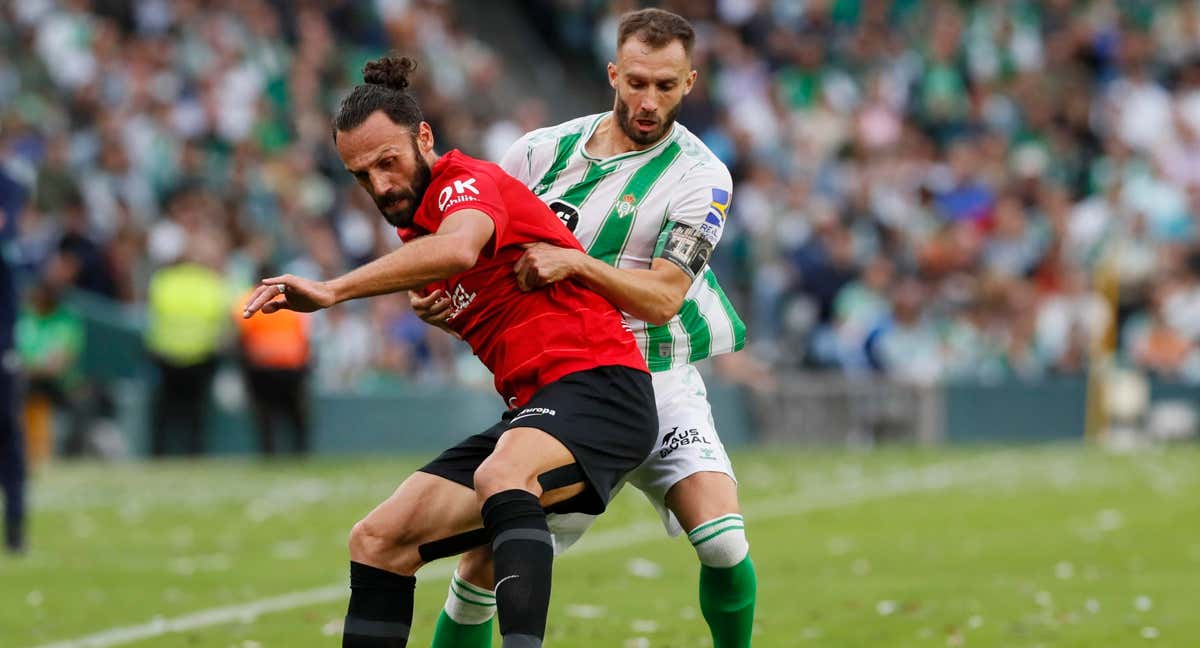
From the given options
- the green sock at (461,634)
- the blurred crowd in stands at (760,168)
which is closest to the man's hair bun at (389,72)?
the green sock at (461,634)

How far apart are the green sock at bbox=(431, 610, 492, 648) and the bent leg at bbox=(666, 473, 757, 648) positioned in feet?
2.43

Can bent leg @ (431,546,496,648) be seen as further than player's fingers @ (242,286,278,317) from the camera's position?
Yes

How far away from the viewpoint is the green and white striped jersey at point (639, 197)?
21.1 feet

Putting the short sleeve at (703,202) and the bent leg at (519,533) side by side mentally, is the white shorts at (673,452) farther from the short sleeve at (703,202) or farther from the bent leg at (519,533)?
the bent leg at (519,533)

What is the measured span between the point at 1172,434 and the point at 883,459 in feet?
13.2

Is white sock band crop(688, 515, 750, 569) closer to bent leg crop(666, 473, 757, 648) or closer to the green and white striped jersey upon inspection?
bent leg crop(666, 473, 757, 648)

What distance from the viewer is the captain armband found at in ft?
20.5

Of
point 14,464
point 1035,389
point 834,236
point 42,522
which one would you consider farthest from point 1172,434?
point 14,464

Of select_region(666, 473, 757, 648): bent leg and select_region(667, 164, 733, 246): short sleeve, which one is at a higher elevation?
select_region(667, 164, 733, 246): short sleeve

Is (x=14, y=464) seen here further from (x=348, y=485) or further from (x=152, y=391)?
(x=152, y=391)

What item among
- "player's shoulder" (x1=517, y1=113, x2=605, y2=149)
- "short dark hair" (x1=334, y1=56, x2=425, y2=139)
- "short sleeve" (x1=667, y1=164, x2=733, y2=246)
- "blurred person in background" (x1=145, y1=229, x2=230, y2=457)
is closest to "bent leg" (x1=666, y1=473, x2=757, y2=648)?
"short sleeve" (x1=667, y1=164, x2=733, y2=246)

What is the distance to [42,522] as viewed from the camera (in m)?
13.0

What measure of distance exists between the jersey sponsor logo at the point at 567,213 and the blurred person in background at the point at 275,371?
37.8ft

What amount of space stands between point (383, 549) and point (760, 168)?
17.5 m
